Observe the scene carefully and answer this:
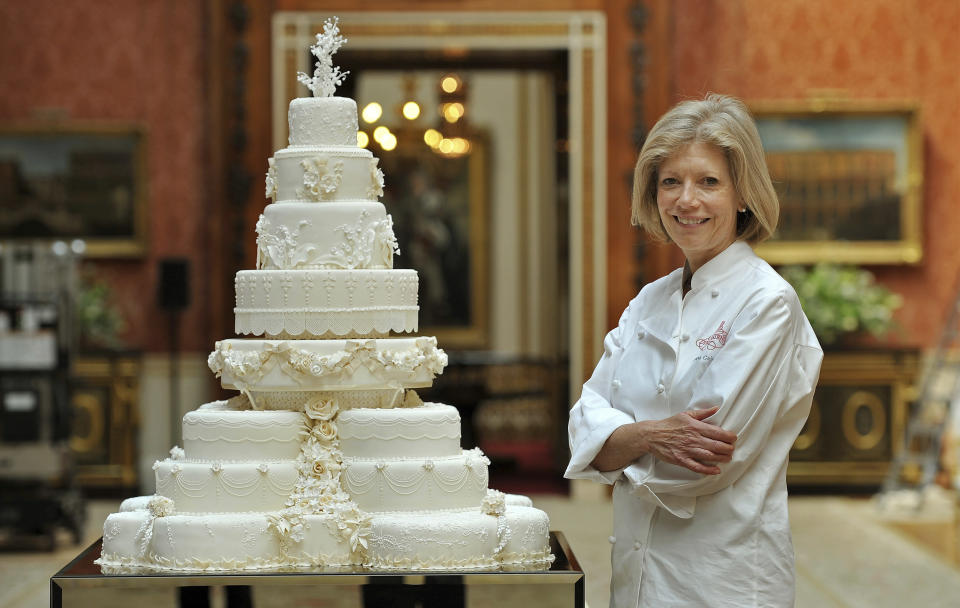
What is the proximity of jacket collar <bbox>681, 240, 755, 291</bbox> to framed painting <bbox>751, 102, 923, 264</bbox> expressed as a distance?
8.10 m

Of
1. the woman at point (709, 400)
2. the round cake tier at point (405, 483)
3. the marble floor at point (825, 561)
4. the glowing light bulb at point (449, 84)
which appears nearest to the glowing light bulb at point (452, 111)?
the glowing light bulb at point (449, 84)

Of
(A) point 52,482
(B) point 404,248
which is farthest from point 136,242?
(B) point 404,248

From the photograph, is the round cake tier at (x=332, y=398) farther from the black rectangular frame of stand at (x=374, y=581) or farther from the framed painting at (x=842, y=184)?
the framed painting at (x=842, y=184)

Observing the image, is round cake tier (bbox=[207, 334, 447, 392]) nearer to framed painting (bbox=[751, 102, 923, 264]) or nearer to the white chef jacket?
the white chef jacket

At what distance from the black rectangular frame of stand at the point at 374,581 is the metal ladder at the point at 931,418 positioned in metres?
6.63

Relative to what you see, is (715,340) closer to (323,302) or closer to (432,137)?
(323,302)

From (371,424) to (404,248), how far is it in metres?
10.6

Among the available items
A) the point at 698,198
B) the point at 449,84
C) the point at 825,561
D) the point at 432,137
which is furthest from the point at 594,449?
the point at 432,137

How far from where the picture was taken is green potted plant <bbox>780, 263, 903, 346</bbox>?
10.7 m

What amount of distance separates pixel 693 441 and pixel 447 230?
41.5 ft

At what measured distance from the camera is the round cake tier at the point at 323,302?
4.46 metres

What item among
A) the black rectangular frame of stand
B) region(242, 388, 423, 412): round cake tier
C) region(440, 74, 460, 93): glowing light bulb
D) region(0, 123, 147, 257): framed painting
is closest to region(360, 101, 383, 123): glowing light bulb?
region(440, 74, 460, 93): glowing light bulb

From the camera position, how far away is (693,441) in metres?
3.00

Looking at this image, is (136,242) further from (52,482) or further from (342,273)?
(342,273)
